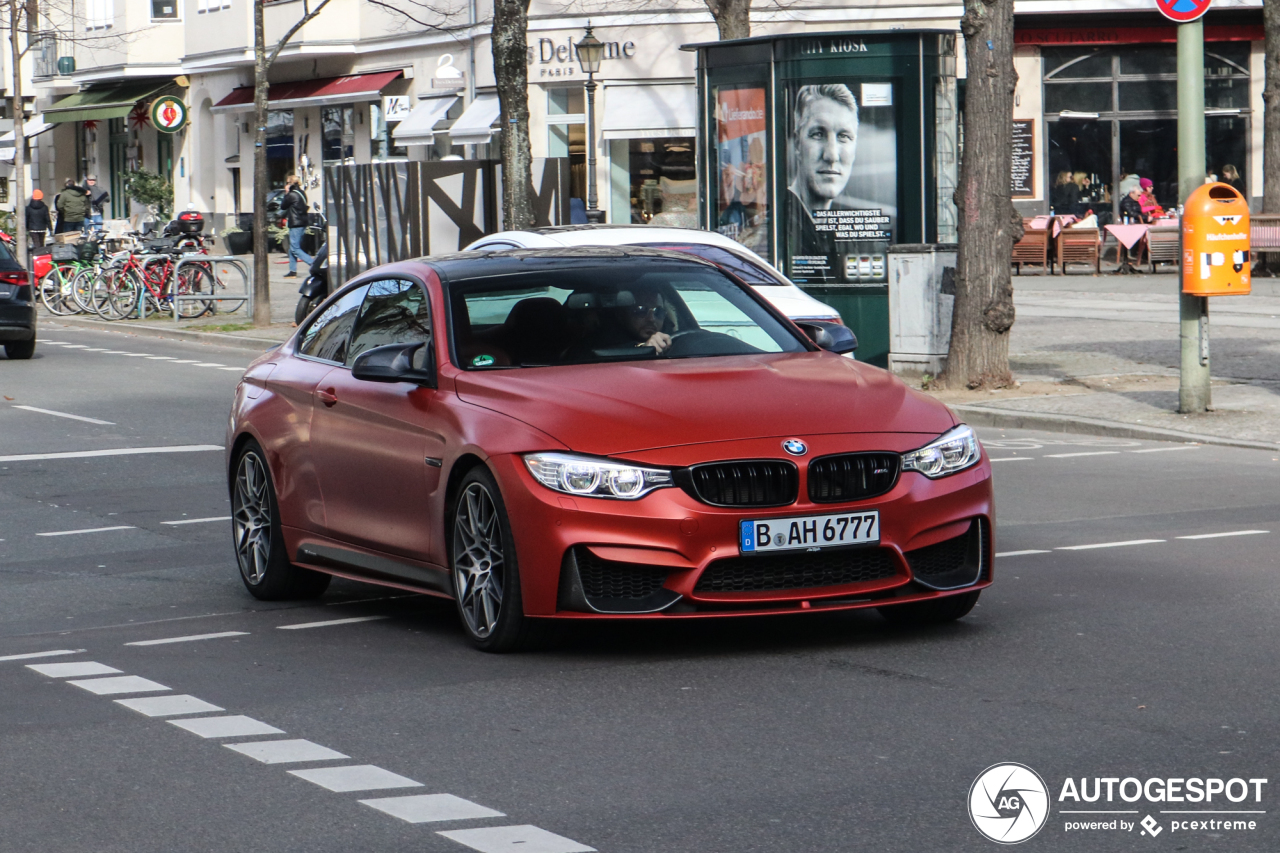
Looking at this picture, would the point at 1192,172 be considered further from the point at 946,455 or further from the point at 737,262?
the point at 946,455

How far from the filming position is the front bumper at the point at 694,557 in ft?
23.1

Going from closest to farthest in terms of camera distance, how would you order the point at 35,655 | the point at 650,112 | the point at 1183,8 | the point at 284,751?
the point at 284,751, the point at 35,655, the point at 1183,8, the point at 650,112

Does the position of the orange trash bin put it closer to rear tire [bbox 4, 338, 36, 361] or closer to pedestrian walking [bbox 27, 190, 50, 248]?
rear tire [bbox 4, 338, 36, 361]

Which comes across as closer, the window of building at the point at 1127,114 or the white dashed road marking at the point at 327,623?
the white dashed road marking at the point at 327,623

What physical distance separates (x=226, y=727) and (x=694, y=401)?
1.98 meters

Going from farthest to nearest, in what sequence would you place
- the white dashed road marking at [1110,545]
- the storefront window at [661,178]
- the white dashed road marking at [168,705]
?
the storefront window at [661,178] → the white dashed road marking at [1110,545] → the white dashed road marking at [168,705]

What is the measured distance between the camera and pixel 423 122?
42.6m

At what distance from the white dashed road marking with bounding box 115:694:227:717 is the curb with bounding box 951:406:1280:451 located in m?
9.03

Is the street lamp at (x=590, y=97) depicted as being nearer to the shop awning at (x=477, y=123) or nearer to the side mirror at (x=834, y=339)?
the shop awning at (x=477, y=123)

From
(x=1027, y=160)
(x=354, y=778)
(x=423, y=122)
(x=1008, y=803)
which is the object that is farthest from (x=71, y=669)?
(x=423, y=122)

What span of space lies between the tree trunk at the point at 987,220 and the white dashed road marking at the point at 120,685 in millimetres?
11343

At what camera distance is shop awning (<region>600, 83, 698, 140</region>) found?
38.1 metres

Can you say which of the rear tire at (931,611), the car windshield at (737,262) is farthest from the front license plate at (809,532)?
the car windshield at (737,262)

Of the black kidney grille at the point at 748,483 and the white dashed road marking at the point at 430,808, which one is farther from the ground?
the black kidney grille at the point at 748,483
